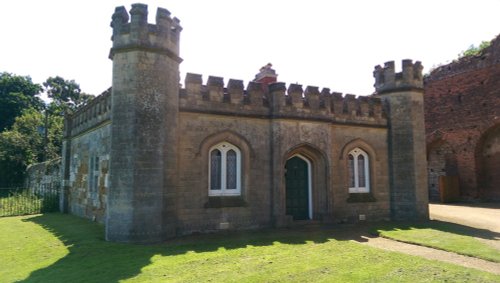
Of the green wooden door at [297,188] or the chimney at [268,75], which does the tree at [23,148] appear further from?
the green wooden door at [297,188]

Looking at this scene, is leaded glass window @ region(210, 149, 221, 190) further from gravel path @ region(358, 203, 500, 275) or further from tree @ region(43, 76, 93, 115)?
tree @ region(43, 76, 93, 115)

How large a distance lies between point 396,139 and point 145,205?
412 inches

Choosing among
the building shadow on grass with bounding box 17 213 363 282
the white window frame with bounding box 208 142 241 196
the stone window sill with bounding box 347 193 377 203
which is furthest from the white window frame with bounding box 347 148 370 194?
the white window frame with bounding box 208 142 241 196

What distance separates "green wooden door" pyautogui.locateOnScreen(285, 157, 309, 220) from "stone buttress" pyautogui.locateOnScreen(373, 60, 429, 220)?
388cm

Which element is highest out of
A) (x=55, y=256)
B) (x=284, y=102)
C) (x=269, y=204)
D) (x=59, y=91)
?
(x=59, y=91)

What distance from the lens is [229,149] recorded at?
12.1 meters

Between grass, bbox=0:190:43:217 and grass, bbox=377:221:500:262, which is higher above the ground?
grass, bbox=0:190:43:217

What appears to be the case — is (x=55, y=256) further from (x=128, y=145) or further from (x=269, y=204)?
(x=269, y=204)

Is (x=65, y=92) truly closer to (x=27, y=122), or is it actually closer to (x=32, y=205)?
(x=27, y=122)

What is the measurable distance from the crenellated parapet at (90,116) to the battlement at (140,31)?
9.34 feet

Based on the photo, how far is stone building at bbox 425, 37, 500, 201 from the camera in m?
21.3

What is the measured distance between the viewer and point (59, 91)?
60719 mm

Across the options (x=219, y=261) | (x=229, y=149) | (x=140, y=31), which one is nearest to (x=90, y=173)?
(x=229, y=149)

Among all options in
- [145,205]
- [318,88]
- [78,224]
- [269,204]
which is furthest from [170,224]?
[318,88]
